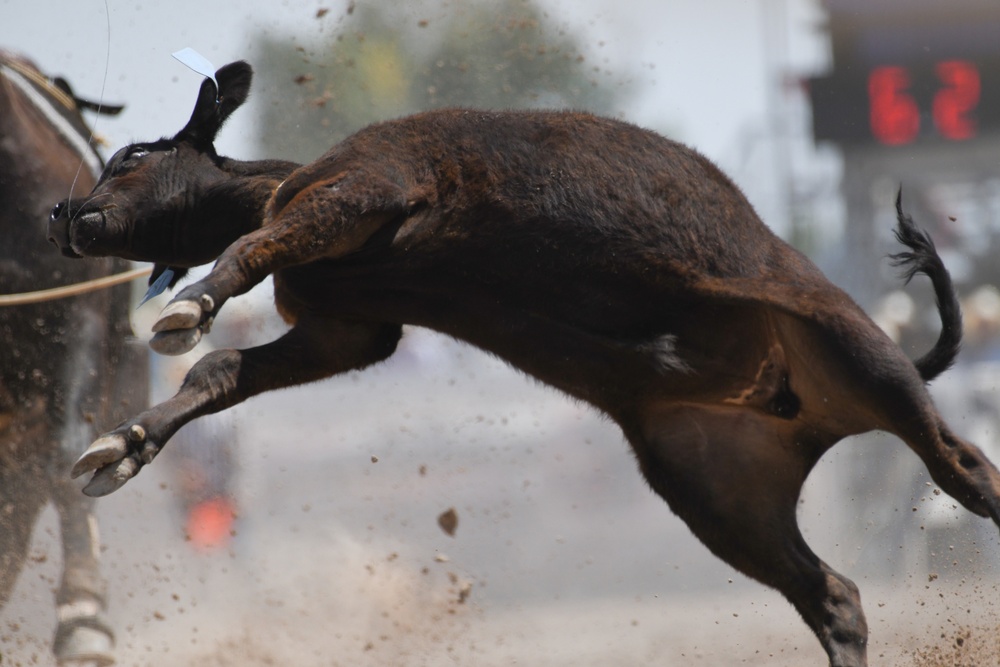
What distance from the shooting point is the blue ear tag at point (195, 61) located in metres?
3.98

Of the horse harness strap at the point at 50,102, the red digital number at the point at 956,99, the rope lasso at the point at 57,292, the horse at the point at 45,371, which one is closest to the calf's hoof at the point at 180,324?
the rope lasso at the point at 57,292

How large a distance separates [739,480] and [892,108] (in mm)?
5405

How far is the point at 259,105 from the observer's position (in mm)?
5832

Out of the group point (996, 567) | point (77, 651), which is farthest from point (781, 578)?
point (77, 651)

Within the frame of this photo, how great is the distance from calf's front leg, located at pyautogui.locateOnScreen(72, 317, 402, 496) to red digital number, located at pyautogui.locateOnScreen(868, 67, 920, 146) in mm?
5635

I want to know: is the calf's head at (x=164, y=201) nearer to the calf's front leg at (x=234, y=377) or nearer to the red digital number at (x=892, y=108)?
the calf's front leg at (x=234, y=377)

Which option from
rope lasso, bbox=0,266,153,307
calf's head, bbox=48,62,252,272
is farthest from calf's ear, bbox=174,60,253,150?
Result: rope lasso, bbox=0,266,153,307

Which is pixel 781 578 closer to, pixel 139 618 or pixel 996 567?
pixel 996 567

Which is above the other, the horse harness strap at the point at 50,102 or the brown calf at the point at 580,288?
the brown calf at the point at 580,288

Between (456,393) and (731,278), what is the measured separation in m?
3.10

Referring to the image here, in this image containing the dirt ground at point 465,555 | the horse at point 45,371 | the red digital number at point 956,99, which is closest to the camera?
the horse at point 45,371

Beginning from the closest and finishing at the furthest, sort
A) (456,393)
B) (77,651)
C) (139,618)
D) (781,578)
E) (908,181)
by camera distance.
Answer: (781,578) → (77,651) → (139,618) → (456,393) → (908,181)

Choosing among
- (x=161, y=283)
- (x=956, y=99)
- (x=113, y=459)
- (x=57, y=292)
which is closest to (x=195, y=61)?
(x=161, y=283)

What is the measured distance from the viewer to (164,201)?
4.20 m
